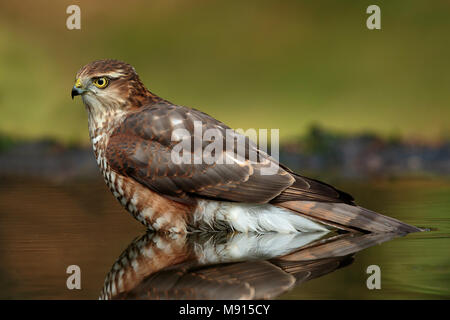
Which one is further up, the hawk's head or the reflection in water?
the hawk's head

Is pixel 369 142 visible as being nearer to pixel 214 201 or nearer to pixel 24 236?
pixel 214 201

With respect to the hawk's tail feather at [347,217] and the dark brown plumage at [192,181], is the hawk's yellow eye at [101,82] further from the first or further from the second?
the hawk's tail feather at [347,217]

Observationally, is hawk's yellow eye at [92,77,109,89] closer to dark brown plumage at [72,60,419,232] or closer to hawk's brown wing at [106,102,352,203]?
dark brown plumage at [72,60,419,232]

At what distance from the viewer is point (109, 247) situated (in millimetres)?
4531

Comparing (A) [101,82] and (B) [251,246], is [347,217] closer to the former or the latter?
(B) [251,246]

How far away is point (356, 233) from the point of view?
16.0 ft

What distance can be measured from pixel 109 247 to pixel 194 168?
95cm

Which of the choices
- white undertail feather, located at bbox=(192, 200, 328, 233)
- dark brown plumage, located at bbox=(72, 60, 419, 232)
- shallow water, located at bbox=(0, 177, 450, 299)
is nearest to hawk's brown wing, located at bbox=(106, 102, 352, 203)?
dark brown plumage, located at bbox=(72, 60, 419, 232)

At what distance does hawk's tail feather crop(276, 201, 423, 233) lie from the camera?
483cm

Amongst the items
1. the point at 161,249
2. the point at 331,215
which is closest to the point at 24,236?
the point at 161,249

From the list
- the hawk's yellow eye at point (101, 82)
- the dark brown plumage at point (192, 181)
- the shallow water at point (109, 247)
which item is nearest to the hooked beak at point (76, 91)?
the hawk's yellow eye at point (101, 82)

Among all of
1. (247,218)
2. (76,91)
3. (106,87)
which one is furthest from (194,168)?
(76,91)

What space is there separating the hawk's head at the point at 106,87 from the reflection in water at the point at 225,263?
3.92 ft

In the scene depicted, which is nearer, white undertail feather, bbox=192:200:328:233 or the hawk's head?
white undertail feather, bbox=192:200:328:233
